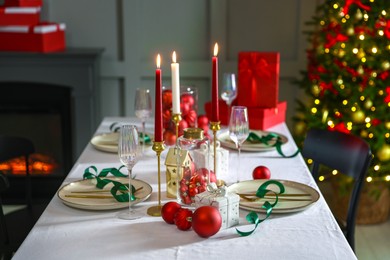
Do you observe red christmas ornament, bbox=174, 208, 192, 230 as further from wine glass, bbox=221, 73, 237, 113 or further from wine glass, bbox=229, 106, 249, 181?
wine glass, bbox=221, 73, 237, 113

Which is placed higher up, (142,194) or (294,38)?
(294,38)

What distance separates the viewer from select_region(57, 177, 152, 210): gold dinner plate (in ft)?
5.67

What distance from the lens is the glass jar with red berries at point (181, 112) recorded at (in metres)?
2.41

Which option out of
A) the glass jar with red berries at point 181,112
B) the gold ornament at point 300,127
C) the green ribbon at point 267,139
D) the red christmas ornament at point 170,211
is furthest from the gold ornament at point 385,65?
the red christmas ornament at point 170,211

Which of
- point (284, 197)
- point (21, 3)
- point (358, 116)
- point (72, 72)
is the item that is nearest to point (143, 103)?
point (284, 197)

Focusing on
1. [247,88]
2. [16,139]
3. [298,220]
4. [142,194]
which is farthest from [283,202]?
[16,139]

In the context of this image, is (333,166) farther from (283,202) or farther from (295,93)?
(295,93)

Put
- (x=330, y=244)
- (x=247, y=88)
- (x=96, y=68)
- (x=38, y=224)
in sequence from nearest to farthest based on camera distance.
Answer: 1. (x=330, y=244)
2. (x=38, y=224)
3. (x=247, y=88)
4. (x=96, y=68)

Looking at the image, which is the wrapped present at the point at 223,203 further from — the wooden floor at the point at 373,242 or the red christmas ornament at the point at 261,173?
the wooden floor at the point at 373,242

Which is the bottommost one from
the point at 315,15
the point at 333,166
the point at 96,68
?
the point at 333,166

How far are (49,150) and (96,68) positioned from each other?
2.18 ft

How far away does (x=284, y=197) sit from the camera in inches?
72.0

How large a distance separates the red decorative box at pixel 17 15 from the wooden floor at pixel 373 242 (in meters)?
2.33

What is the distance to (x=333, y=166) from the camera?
2418mm
